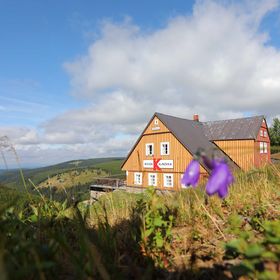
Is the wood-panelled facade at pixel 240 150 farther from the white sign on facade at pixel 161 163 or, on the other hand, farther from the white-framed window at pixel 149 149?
the white-framed window at pixel 149 149

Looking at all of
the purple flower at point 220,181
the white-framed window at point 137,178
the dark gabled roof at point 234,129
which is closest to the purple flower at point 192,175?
the purple flower at point 220,181

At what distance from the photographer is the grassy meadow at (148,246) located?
61.5 inches

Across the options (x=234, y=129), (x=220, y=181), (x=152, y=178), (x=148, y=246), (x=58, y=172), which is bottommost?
(x=152, y=178)

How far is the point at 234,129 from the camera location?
3397 cm

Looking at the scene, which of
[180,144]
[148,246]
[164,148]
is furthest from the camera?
[164,148]

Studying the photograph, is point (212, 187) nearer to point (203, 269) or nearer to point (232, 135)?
point (203, 269)

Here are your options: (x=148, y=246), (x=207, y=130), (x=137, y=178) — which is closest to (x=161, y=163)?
(x=137, y=178)

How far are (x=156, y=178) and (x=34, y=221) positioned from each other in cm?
3015

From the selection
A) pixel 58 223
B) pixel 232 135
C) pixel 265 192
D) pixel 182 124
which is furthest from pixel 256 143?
pixel 58 223

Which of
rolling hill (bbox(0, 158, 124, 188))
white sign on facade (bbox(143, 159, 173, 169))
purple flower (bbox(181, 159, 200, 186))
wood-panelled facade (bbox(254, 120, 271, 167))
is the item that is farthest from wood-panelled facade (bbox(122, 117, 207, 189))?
purple flower (bbox(181, 159, 200, 186))

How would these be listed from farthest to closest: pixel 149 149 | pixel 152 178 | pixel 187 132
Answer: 1. pixel 152 178
2. pixel 149 149
3. pixel 187 132

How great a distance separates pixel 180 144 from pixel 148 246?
1117 inches

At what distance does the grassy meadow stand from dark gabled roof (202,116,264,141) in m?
30.4

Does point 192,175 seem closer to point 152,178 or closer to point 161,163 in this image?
point 161,163
